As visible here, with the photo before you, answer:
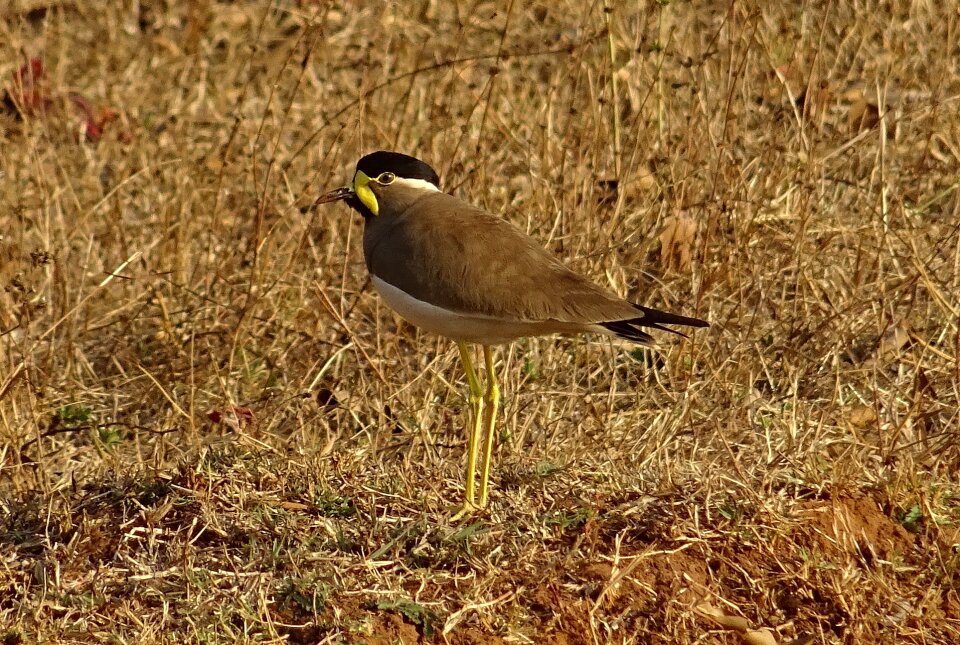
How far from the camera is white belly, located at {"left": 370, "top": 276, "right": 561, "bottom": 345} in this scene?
4141mm

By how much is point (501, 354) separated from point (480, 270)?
1331 millimetres

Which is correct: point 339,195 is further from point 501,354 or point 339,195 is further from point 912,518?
point 912,518

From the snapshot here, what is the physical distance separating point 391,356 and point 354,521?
1.70 meters

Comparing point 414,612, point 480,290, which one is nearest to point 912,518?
point 480,290

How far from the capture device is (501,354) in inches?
217

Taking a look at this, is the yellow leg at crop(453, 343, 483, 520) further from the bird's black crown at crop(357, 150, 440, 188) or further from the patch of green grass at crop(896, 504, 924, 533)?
the patch of green grass at crop(896, 504, 924, 533)

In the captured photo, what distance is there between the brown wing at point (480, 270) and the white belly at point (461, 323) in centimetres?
2

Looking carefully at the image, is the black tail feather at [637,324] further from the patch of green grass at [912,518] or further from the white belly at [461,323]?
the patch of green grass at [912,518]

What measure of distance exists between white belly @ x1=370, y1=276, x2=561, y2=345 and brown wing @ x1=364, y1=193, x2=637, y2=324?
2 centimetres

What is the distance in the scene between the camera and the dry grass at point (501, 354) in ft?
12.6

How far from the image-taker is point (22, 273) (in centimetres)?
586

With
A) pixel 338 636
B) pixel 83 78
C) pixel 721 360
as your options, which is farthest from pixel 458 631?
pixel 83 78

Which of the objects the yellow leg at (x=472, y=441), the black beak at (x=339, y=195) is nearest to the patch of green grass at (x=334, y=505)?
the yellow leg at (x=472, y=441)

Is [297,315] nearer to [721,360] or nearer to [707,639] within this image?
[721,360]
